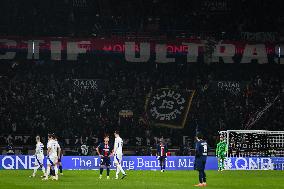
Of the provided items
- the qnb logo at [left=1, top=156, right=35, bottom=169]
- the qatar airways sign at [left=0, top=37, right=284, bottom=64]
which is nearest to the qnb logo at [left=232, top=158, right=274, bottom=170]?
the qnb logo at [left=1, top=156, right=35, bottom=169]

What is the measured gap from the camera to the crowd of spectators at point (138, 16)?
58.1m

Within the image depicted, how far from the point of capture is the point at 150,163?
150 ft

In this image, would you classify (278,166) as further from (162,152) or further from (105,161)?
(105,161)

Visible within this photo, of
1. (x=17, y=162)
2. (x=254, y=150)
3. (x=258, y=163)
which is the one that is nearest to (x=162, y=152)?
(x=258, y=163)

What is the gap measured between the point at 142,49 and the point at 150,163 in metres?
14.5

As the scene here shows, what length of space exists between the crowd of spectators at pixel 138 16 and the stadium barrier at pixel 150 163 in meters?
15.4

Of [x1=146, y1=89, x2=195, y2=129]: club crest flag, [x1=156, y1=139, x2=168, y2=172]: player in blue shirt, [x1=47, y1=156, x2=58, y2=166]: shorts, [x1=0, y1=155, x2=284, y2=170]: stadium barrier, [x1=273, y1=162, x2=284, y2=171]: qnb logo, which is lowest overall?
[x1=273, y1=162, x2=284, y2=171]: qnb logo

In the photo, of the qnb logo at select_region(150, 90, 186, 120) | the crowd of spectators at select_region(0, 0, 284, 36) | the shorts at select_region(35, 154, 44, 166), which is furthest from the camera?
the crowd of spectators at select_region(0, 0, 284, 36)

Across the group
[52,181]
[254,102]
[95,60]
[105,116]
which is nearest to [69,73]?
[95,60]

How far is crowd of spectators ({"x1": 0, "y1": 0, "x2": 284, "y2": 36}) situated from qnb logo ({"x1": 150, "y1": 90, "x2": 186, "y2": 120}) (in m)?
5.35

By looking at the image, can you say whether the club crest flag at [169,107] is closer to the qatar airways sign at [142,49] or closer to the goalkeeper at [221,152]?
the qatar airways sign at [142,49]

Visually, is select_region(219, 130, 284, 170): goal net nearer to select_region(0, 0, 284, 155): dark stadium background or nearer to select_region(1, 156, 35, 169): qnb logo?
select_region(0, 0, 284, 155): dark stadium background

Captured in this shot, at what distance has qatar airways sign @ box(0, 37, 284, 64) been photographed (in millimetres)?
55812

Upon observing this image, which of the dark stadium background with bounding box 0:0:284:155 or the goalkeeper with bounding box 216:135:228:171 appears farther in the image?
the dark stadium background with bounding box 0:0:284:155
